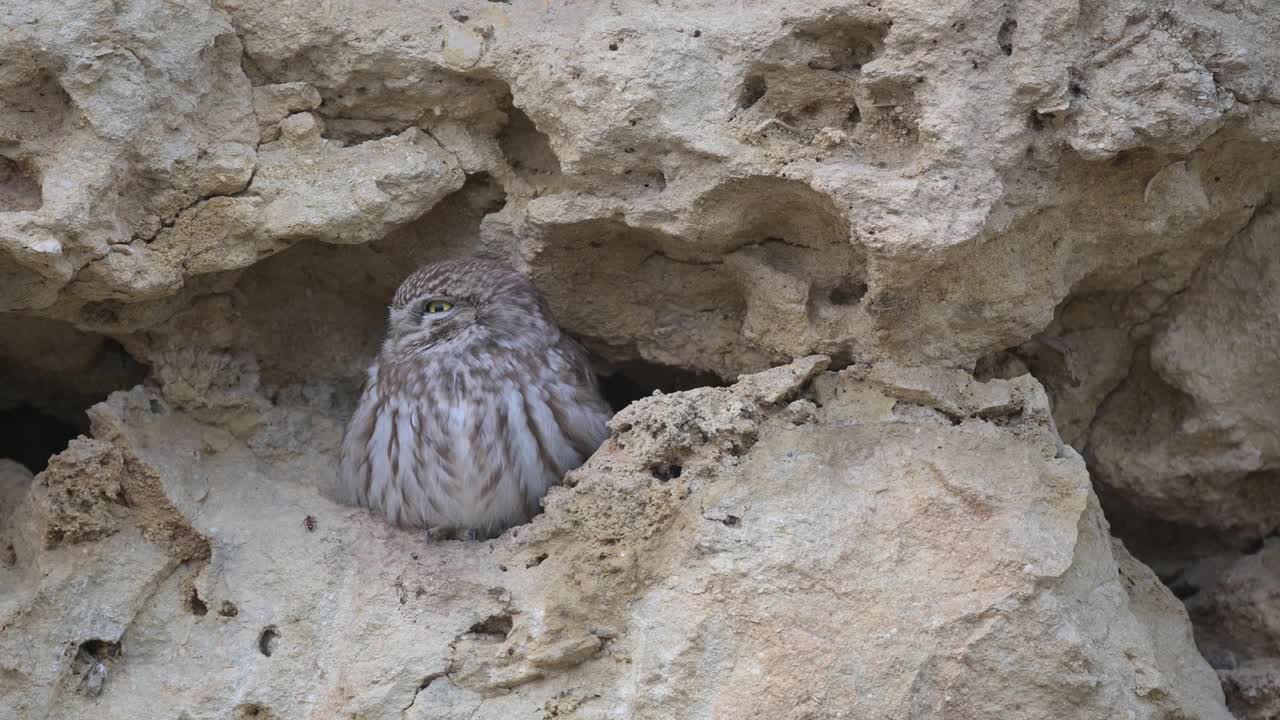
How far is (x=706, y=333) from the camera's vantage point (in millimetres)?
3809

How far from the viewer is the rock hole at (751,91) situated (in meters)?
3.23

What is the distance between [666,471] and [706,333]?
30.2 inches

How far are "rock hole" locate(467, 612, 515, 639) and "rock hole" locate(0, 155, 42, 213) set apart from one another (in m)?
1.47

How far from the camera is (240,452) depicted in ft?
12.2

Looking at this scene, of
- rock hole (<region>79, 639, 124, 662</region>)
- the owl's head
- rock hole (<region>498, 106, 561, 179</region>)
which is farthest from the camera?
the owl's head

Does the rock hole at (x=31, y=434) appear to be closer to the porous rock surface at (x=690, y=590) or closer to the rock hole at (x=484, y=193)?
the porous rock surface at (x=690, y=590)

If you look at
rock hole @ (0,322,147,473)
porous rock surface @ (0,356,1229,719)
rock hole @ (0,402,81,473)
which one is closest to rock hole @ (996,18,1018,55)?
porous rock surface @ (0,356,1229,719)

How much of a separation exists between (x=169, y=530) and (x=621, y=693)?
1.29 m

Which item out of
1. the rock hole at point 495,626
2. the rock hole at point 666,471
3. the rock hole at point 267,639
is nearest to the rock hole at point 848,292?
the rock hole at point 666,471

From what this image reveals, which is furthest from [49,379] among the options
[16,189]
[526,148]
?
[526,148]

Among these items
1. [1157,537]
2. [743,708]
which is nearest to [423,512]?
[743,708]

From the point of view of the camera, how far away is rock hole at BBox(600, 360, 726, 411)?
13.8ft

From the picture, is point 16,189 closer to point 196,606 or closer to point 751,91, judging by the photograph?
point 196,606

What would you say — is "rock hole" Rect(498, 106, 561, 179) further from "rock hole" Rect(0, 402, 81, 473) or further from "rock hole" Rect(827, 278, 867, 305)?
"rock hole" Rect(0, 402, 81, 473)
